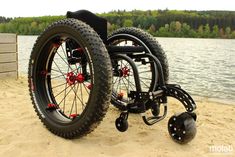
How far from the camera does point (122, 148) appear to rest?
4082mm

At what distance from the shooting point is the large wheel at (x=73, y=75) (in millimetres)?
3936

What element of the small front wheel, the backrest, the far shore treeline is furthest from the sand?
the far shore treeline

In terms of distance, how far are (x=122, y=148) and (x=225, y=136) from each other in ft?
5.40

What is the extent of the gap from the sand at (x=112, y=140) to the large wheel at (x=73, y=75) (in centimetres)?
22

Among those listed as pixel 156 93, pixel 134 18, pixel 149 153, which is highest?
pixel 134 18

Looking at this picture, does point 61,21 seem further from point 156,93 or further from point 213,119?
point 213,119

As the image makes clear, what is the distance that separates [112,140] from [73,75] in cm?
110

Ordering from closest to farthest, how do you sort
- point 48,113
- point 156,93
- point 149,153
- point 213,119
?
point 149,153, point 156,93, point 48,113, point 213,119

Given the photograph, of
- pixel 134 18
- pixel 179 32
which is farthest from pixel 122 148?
pixel 179 32

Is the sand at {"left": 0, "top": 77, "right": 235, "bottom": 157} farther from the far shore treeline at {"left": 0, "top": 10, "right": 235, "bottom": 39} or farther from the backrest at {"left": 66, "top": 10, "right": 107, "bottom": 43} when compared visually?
the far shore treeline at {"left": 0, "top": 10, "right": 235, "bottom": 39}

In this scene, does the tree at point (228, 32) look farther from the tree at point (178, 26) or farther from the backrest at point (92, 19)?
the backrest at point (92, 19)

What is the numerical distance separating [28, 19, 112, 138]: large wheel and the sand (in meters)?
0.22

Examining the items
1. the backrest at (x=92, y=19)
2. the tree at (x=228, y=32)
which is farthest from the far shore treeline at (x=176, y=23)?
the backrest at (x=92, y=19)

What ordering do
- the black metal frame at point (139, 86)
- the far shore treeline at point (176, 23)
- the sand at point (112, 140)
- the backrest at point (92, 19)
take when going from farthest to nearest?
the far shore treeline at point (176, 23) < the backrest at point (92, 19) < the black metal frame at point (139, 86) < the sand at point (112, 140)
